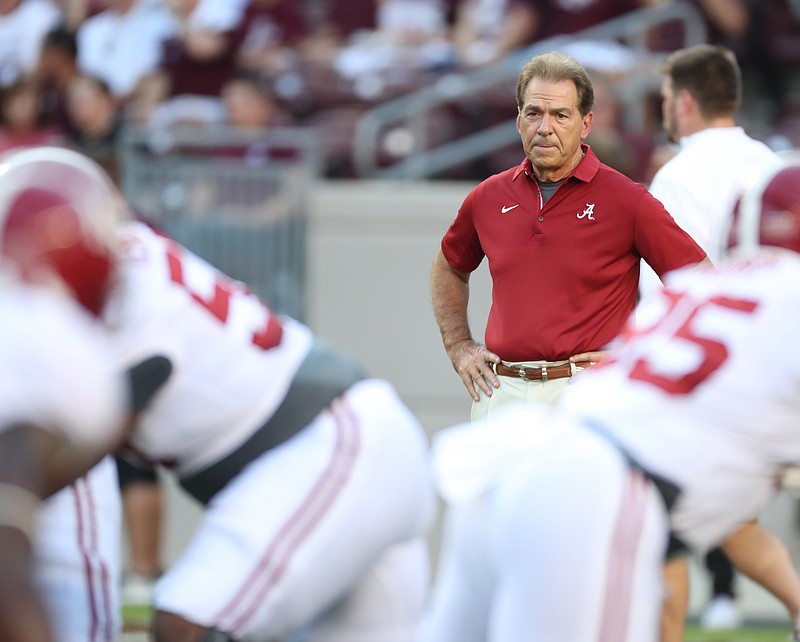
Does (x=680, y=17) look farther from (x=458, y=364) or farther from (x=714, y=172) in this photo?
(x=458, y=364)

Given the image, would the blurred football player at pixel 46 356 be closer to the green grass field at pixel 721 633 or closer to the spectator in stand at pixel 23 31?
the green grass field at pixel 721 633

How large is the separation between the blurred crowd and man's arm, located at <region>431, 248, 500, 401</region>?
12.8 ft

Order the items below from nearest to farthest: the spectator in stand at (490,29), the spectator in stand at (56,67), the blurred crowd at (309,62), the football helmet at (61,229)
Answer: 1. the football helmet at (61,229)
2. the blurred crowd at (309,62)
3. the spectator in stand at (490,29)
4. the spectator in stand at (56,67)

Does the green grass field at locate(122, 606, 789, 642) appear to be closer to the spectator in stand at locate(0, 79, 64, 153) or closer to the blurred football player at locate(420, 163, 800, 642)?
the spectator in stand at locate(0, 79, 64, 153)

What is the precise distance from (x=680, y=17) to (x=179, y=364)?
6589 mm

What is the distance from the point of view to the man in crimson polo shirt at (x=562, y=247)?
453 centimetres

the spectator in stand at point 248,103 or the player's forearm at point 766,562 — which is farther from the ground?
the spectator in stand at point 248,103

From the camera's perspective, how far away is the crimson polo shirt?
4.51 metres

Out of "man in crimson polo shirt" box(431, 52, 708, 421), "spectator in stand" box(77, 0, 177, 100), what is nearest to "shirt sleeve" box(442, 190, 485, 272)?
"man in crimson polo shirt" box(431, 52, 708, 421)

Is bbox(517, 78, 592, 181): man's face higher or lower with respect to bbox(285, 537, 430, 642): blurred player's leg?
higher

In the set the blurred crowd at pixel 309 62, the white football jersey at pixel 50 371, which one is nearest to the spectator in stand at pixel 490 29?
the blurred crowd at pixel 309 62

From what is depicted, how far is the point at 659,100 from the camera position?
898 centimetres

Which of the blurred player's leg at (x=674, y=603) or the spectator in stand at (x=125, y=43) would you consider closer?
the blurred player's leg at (x=674, y=603)

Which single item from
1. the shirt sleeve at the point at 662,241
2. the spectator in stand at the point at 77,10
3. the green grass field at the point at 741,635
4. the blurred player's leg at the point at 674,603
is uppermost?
the spectator in stand at the point at 77,10
